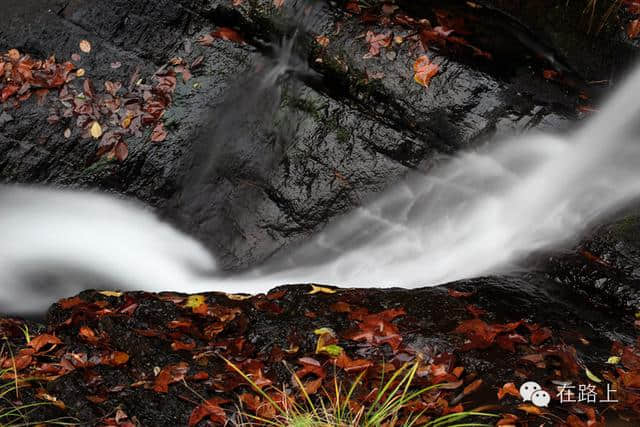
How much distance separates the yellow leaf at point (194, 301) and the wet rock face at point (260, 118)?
183cm

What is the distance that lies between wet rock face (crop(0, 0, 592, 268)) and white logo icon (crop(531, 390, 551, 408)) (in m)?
3.10

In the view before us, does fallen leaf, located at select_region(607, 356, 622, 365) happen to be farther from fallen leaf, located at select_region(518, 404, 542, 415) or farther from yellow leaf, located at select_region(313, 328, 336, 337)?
yellow leaf, located at select_region(313, 328, 336, 337)

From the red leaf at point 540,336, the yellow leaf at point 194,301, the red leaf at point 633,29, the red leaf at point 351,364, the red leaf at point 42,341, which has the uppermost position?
the red leaf at point 633,29

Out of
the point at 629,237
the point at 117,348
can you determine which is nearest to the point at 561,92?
the point at 629,237

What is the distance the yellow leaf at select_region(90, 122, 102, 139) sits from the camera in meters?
6.35

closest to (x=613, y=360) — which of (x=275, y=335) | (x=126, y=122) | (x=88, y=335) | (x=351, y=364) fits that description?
(x=351, y=364)

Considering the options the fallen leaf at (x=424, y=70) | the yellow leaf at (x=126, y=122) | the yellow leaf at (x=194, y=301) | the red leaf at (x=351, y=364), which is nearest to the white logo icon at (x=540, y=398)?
the red leaf at (x=351, y=364)

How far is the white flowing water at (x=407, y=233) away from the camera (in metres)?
5.69

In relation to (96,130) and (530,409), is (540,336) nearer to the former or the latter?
(530,409)

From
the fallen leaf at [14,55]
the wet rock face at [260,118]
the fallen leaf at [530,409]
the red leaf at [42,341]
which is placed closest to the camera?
the fallen leaf at [530,409]

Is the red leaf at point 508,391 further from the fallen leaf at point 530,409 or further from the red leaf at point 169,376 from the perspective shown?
the red leaf at point 169,376

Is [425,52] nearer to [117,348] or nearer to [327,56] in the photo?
[327,56]

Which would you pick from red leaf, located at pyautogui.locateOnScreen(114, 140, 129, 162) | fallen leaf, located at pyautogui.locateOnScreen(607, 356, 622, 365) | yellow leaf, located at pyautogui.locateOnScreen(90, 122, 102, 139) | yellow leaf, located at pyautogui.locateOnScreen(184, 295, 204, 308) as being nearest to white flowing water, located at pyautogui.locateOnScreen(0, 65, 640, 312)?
red leaf, located at pyautogui.locateOnScreen(114, 140, 129, 162)

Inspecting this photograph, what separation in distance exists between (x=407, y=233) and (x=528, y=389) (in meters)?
2.88
